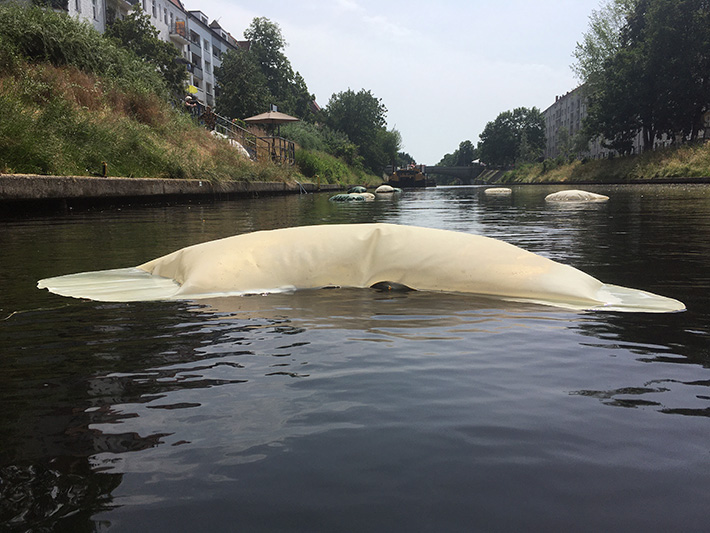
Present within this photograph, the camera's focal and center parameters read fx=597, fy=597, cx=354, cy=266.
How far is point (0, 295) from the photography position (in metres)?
3.50

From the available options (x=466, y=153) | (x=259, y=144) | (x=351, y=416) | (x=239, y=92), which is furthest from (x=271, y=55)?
(x=466, y=153)

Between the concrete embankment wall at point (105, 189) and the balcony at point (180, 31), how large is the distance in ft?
131

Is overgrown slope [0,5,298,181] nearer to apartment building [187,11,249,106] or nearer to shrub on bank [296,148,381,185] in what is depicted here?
shrub on bank [296,148,381,185]

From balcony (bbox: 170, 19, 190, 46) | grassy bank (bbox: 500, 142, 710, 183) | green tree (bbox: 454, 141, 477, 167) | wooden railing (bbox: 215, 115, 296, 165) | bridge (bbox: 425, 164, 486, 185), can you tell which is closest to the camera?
wooden railing (bbox: 215, 115, 296, 165)

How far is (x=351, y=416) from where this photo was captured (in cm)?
165

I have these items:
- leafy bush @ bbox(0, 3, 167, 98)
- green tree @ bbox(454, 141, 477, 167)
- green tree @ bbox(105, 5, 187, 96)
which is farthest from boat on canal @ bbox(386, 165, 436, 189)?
green tree @ bbox(454, 141, 477, 167)

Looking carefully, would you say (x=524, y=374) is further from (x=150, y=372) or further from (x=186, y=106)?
(x=186, y=106)

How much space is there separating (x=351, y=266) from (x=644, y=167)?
36991 mm

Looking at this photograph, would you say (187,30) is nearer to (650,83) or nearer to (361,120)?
(361,120)

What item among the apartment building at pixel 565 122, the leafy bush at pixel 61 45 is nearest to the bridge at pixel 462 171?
the apartment building at pixel 565 122

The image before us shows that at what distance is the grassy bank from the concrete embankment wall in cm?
2280

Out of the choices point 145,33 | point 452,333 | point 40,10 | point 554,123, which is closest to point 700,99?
point 145,33

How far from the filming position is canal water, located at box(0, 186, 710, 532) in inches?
46.3

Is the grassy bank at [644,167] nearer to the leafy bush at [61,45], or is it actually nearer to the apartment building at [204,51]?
the leafy bush at [61,45]
